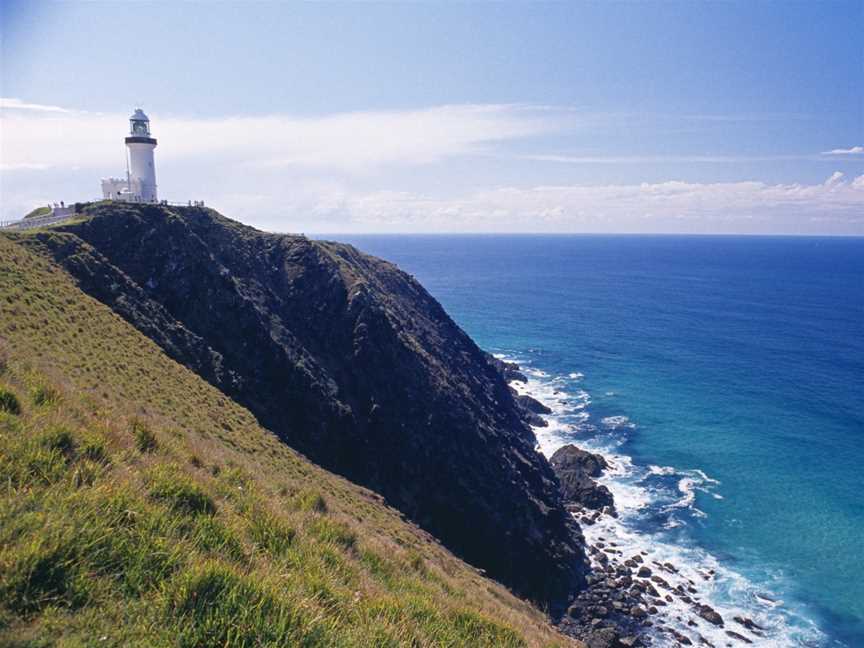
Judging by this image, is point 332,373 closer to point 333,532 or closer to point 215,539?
point 333,532

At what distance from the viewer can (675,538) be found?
4494 centimetres

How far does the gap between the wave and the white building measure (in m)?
52.2

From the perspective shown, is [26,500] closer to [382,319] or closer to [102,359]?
[102,359]

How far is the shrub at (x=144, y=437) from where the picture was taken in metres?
10.9

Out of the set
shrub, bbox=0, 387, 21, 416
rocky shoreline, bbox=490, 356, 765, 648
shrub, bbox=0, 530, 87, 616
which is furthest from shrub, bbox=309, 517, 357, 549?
rocky shoreline, bbox=490, 356, 765, 648

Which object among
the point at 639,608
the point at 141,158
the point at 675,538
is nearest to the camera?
the point at 639,608

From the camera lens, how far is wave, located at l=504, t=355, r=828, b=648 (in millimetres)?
35312

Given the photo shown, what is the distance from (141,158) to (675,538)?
209 feet

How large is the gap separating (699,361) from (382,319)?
61906 millimetres

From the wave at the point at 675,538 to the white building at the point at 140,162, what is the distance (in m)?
52.2

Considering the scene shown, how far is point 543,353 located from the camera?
94.9 metres

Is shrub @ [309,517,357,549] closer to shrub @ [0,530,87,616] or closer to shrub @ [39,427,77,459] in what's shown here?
shrub @ [39,427,77,459]

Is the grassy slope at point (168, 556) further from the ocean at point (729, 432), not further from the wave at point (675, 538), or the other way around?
the ocean at point (729, 432)

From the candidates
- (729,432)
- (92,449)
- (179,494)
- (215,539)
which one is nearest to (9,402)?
(92,449)
